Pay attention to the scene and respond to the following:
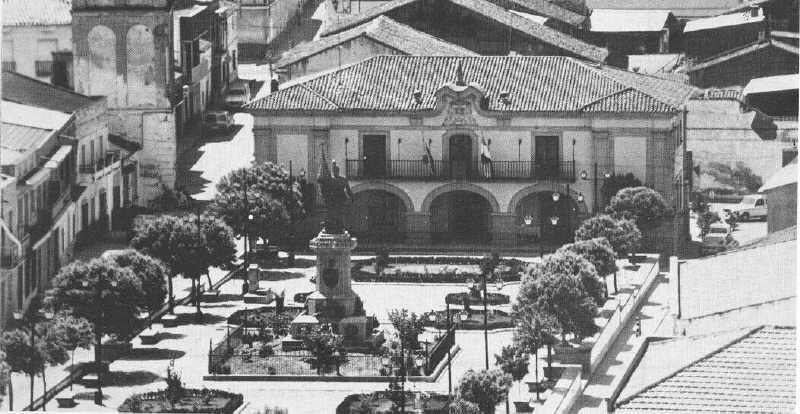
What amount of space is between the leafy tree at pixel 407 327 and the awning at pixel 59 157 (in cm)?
471

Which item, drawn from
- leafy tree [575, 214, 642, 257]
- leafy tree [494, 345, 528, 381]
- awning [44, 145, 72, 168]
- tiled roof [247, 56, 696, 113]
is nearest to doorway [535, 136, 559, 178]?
tiled roof [247, 56, 696, 113]

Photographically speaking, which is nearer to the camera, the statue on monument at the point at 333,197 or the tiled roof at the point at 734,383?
the tiled roof at the point at 734,383

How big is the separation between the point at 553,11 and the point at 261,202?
1849 cm

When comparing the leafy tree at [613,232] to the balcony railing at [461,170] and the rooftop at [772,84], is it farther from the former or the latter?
the rooftop at [772,84]

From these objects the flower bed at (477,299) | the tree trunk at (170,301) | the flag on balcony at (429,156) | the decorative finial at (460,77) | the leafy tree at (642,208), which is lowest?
the flower bed at (477,299)

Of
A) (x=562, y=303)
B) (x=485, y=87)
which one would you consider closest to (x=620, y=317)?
(x=562, y=303)

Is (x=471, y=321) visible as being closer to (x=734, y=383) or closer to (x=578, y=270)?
(x=578, y=270)

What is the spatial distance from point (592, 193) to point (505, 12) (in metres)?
9.54

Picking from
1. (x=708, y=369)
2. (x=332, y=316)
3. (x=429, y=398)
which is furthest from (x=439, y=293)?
(x=708, y=369)

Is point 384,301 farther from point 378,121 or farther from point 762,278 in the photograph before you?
point 762,278

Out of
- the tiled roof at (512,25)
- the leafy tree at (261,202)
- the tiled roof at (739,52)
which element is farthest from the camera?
the tiled roof at (512,25)

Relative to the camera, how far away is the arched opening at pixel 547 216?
4884 centimetres

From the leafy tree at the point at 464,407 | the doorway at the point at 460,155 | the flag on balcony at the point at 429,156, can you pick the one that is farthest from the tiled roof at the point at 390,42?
the leafy tree at the point at 464,407

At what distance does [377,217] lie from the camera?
49625 mm
